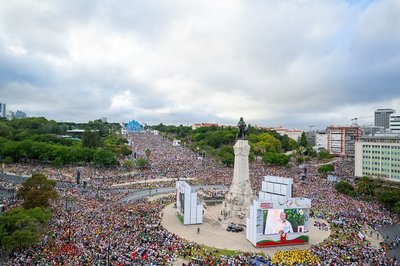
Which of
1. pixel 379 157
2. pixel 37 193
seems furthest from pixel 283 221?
pixel 379 157

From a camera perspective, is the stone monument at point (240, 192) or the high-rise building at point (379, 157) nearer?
the stone monument at point (240, 192)

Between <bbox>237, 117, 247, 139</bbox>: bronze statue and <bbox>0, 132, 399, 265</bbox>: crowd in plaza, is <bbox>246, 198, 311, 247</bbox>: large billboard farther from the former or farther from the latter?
<bbox>237, 117, 247, 139</bbox>: bronze statue

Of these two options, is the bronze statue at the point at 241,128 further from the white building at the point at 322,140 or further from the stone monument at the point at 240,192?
the white building at the point at 322,140

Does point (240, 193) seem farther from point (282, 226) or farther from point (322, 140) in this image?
point (322, 140)

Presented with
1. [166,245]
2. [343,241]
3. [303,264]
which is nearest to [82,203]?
[166,245]

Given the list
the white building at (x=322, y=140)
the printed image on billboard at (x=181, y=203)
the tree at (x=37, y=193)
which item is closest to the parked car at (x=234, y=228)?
the printed image on billboard at (x=181, y=203)

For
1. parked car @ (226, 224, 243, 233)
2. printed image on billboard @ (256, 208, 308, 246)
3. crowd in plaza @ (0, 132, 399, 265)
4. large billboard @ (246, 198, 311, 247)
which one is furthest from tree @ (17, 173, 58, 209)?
printed image on billboard @ (256, 208, 308, 246)

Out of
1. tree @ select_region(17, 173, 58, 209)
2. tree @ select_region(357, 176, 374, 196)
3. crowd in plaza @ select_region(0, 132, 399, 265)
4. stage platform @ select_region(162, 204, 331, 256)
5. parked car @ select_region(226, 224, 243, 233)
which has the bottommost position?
stage platform @ select_region(162, 204, 331, 256)
